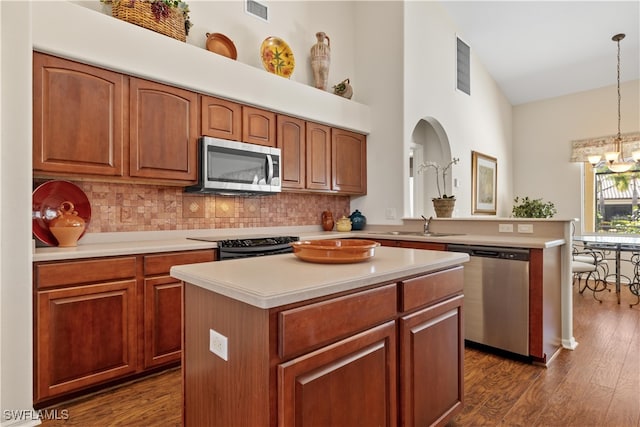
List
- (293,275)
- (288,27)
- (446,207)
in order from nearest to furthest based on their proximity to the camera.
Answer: (293,275) → (446,207) → (288,27)

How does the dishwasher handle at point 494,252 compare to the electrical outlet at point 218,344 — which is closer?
the electrical outlet at point 218,344

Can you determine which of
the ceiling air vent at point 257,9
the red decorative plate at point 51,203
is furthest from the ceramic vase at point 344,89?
the red decorative plate at point 51,203

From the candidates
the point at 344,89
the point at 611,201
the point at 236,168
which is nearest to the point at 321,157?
Result: the point at 344,89

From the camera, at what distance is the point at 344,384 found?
1.17m

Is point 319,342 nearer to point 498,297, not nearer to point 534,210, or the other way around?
point 498,297

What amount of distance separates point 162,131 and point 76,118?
531 mm

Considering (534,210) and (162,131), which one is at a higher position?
(162,131)

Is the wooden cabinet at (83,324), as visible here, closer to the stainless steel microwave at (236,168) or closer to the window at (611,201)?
the stainless steel microwave at (236,168)

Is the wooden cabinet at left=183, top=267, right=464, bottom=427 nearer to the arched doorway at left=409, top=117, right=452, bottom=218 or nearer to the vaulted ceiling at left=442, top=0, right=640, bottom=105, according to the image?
the arched doorway at left=409, top=117, right=452, bottom=218

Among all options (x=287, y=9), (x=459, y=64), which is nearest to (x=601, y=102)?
(x=459, y=64)

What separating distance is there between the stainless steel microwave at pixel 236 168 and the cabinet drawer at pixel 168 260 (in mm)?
589

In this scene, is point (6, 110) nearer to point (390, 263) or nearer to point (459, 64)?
point (390, 263)

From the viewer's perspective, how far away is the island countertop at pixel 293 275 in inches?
40.3

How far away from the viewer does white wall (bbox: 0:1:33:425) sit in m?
1.73
